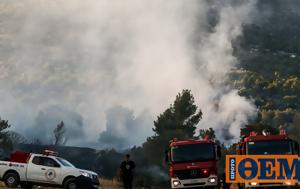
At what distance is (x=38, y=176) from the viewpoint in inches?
937

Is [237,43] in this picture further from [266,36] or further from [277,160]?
[277,160]

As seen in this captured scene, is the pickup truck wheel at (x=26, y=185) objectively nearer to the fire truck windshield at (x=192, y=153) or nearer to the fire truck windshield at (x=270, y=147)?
the fire truck windshield at (x=192, y=153)

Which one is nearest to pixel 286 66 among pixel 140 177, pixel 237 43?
pixel 237 43

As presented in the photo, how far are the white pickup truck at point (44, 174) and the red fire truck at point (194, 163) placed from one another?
3841 mm

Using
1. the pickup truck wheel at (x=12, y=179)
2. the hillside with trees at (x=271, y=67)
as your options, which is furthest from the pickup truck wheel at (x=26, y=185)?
the hillside with trees at (x=271, y=67)

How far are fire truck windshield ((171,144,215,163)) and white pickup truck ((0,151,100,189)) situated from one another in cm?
402

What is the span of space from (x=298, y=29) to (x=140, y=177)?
150m

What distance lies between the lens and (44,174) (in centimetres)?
2370

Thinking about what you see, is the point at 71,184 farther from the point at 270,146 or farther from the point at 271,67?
the point at 271,67

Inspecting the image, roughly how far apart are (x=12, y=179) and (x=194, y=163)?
850cm

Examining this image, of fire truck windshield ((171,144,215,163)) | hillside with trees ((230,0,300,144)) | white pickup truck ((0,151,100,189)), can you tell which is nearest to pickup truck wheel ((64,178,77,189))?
white pickup truck ((0,151,100,189))

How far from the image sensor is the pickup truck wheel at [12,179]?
23844 mm
